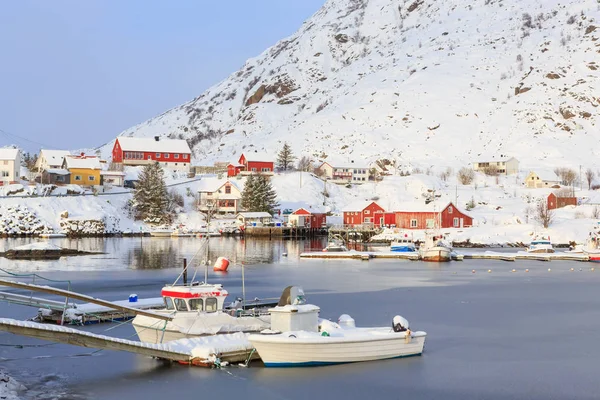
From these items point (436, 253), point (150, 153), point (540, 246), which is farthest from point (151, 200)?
point (540, 246)

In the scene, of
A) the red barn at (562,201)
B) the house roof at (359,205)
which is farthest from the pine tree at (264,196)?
the red barn at (562,201)

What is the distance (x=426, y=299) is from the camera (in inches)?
1770

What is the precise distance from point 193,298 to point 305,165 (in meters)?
118

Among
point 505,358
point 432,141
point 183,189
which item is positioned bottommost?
point 505,358

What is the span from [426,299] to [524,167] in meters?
105

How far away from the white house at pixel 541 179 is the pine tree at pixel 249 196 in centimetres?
4748

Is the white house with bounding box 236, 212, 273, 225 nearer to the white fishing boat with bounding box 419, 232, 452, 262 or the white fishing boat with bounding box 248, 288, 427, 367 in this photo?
the white fishing boat with bounding box 419, 232, 452, 262

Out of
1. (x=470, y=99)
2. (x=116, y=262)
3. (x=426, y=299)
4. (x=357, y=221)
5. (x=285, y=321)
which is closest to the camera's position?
(x=285, y=321)

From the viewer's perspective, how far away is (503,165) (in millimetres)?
140750

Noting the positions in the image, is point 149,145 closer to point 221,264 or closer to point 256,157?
point 256,157

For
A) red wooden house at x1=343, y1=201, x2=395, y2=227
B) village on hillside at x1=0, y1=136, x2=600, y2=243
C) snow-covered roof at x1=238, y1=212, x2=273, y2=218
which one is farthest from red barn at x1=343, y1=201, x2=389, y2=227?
snow-covered roof at x1=238, y1=212, x2=273, y2=218

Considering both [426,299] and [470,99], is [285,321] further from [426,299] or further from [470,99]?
[470,99]

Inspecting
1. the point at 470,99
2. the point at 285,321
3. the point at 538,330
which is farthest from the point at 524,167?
the point at 285,321

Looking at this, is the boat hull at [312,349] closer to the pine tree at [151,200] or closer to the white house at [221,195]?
the pine tree at [151,200]
